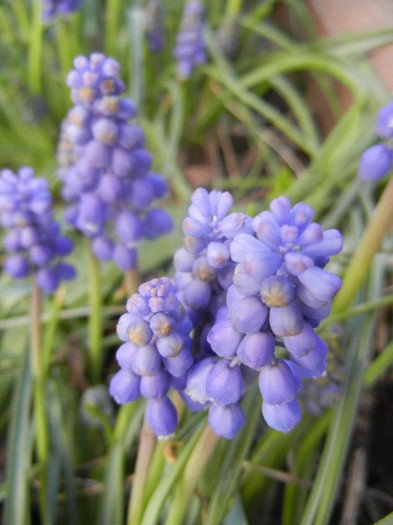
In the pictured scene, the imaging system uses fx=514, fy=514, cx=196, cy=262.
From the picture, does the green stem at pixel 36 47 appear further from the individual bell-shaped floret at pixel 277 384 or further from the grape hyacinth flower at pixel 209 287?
the individual bell-shaped floret at pixel 277 384

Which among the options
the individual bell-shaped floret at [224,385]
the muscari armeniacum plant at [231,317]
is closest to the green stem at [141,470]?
the muscari armeniacum plant at [231,317]

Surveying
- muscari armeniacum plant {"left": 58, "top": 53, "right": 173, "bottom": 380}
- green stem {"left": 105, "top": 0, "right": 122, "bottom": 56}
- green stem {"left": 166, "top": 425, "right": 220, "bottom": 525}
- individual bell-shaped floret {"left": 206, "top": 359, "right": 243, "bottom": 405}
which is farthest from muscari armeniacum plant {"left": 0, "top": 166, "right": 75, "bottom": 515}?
green stem {"left": 105, "top": 0, "right": 122, "bottom": 56}

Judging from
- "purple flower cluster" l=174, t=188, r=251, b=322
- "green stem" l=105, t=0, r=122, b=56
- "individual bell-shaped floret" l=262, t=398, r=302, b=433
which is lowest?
"individual bell-shaped floret" l=262, t=398, r=302, b=433

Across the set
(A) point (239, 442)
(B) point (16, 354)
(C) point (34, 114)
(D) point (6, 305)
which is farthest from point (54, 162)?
(A) point (239, 442)

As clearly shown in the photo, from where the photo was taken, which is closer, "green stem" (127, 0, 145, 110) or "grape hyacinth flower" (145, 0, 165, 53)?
"green stem" (127, 0, 145, 110)

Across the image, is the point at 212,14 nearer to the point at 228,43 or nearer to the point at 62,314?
the point at 228,43

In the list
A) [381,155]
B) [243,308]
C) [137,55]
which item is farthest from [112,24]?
[243,308]

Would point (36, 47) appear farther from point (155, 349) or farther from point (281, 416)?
point (281, 416)

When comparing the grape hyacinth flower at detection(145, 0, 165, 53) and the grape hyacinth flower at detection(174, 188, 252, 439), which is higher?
the grape hyacinth flower at detection(145, 0, 165, 53)

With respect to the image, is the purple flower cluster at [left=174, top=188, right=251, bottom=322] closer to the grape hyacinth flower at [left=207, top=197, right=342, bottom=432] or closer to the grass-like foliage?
the grass-like foliage
